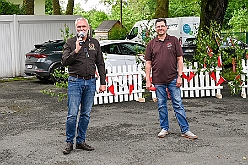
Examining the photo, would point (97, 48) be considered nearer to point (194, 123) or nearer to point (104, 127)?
point (104, 127)

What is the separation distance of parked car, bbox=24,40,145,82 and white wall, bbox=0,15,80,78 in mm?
2582

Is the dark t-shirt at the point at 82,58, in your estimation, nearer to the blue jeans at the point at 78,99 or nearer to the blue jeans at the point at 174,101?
the blue jeans at the point at 78,99

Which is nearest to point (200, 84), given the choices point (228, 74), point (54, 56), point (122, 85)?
point (228, 74)

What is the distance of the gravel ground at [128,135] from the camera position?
6828mm

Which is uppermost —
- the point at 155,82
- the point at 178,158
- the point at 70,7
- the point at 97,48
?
the point at 70,7

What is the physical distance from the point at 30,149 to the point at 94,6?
5703 cm

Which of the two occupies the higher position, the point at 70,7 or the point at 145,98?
the point at 70,7

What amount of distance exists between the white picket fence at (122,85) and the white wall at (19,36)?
8.58 meters

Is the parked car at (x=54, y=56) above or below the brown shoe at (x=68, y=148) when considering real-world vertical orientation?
above

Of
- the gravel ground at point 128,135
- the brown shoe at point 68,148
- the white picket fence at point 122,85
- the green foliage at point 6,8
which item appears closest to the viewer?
the gravel ground at point 128,135

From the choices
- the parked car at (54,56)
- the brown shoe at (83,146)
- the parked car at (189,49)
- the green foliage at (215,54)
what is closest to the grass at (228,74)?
the green foliage at (215,54)

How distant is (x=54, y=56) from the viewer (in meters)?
16.9

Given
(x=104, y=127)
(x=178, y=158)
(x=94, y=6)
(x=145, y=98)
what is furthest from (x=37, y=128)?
(x=94, y=6)

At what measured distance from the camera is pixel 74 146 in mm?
7422
